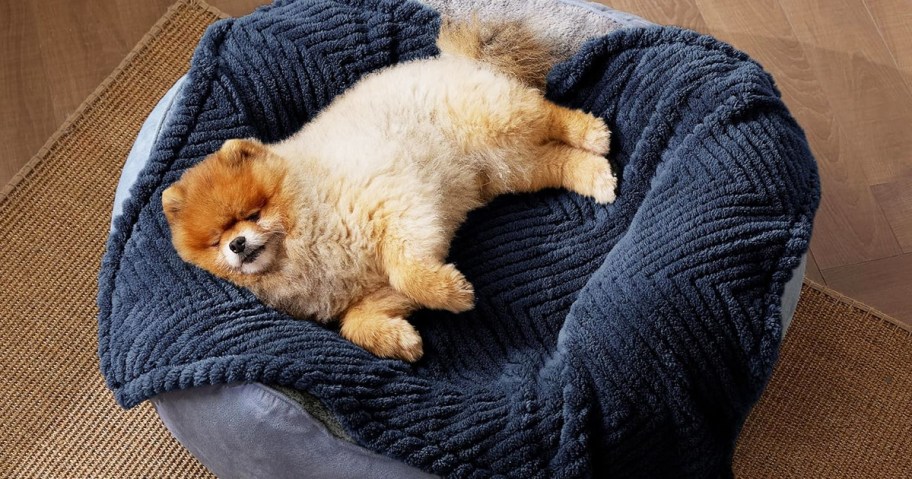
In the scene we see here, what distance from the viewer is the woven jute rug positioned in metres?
1.90

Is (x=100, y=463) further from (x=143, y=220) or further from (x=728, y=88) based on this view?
(x=728, y=88)

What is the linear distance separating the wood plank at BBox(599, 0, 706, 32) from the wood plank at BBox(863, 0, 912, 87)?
497 mm

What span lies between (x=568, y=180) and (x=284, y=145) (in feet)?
2.03

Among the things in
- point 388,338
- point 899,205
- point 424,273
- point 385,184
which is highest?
point 385,184

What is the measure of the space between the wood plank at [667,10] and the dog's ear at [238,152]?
4.08ft

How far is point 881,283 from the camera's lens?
6.73 ft

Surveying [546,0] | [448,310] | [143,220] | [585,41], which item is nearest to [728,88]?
[585,41]

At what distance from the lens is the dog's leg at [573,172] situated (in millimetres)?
1804

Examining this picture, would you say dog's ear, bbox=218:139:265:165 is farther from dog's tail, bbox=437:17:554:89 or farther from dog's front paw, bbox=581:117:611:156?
dog's front paw, bbox=581:117:611:156

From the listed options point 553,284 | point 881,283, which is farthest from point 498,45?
point 881,283

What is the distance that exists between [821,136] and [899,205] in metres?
0.26

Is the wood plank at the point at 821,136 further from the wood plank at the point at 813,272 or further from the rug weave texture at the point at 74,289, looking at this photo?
the rug weave texture at the point at 74,289

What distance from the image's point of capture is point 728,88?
1710mm

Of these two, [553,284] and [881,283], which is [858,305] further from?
[553,284]
